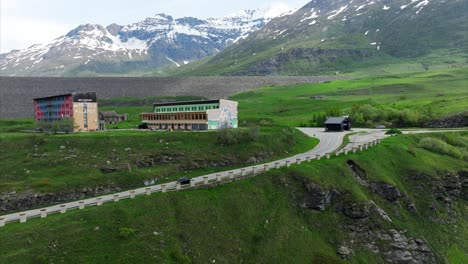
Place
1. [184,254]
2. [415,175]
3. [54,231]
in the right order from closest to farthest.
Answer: [54,231]
[184,254]
[415,175]

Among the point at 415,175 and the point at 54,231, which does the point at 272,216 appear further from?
the point at 415,175

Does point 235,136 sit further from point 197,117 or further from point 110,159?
point 110,159

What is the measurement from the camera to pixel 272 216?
206 feet

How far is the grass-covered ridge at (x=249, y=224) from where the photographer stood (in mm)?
47156

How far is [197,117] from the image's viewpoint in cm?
10919

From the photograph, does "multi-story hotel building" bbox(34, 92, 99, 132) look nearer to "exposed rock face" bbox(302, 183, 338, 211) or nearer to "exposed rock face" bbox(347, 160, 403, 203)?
"exposed rock face" bbox(302, 183, 338, 211)

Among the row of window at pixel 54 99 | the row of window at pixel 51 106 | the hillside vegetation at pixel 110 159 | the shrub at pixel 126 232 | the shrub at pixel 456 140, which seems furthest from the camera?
the row of window at pixel 54 99

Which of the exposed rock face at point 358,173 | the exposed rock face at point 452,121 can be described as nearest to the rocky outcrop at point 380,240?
the exposed rock face at point 358,173

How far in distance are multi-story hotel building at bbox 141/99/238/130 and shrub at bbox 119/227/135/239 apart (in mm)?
58297

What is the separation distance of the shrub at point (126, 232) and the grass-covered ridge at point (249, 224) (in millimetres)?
150

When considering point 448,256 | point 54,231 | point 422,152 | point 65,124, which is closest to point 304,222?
point 448,256

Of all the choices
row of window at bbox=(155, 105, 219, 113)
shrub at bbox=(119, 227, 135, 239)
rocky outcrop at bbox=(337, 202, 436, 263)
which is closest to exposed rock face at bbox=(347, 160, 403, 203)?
rocky outcrop at bbox=(337, 202, 436, 263)

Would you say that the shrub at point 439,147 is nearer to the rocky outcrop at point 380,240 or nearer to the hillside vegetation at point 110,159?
the hillside vegetation at point 110,159

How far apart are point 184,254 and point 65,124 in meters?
65.0
